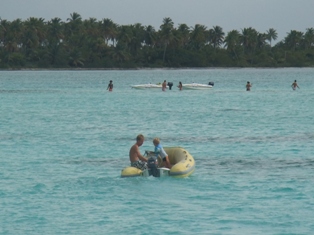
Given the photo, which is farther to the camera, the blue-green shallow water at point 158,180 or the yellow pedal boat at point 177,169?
the yellow pedal boat at point 177,169

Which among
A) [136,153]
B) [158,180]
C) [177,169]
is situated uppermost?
[136,153]

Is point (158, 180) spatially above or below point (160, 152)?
below

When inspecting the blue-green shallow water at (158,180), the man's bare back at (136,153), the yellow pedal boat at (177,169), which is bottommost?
the blue-green shallow water at (158,180)

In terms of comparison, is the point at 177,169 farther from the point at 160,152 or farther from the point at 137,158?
the point at 137,158

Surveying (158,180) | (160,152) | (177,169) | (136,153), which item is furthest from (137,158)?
(177,169)

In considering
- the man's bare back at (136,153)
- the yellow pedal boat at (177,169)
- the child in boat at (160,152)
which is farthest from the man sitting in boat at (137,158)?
the child in boat at (160,152)

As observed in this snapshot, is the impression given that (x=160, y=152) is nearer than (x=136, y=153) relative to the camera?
No

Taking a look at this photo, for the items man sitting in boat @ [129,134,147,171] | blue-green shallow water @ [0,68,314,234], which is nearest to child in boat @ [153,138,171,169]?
man sitting in boat @ [129,134,147,171]

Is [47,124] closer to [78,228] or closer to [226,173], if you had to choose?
[226,173]

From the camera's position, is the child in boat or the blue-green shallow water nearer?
the blue-green shallow water

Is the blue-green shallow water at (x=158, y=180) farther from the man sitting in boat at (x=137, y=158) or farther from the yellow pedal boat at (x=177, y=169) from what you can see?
the man sitting in boat at (x=137, y=158)

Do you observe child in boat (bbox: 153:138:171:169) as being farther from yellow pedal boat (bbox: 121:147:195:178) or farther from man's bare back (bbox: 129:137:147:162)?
man's bare back (bbox: 129:137:147:162)

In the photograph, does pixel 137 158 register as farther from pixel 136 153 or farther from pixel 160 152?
pixel 160 152

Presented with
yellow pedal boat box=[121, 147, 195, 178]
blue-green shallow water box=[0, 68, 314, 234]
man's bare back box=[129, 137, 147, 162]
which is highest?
man's bare back box=[129, 137, 147, 162]
